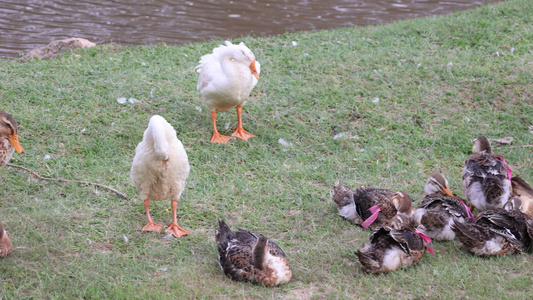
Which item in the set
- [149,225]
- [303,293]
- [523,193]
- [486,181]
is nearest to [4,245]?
[149,225]

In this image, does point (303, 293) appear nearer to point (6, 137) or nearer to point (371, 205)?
point (371, 205)

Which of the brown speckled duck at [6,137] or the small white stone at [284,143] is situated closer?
the brown speckled duck at [6,137]

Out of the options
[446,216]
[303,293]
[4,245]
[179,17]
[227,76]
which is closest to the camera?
[303,293]

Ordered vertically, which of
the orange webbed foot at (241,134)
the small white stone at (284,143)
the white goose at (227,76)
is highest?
the white goose at (227,76)

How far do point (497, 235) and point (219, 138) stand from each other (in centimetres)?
365

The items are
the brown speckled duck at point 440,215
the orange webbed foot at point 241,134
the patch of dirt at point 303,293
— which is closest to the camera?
the patch of dirt at point 303,293

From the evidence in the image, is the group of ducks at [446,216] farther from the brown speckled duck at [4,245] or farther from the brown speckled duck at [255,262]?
the brown speckled duck at [4,245]

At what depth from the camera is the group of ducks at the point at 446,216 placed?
15.0ft

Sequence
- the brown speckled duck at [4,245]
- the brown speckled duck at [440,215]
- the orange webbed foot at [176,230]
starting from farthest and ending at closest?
the orange webbed foot at [176,230] < the brown speckled duck at [440,215] < the brown speckled duck at [4,245]

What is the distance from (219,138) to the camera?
706cm

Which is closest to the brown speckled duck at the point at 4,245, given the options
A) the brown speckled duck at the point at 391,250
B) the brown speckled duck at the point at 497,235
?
the brown speckled duck at the point at 391,250

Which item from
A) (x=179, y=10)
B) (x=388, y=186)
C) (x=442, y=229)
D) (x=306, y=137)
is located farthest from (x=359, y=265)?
(x=179, y=10)

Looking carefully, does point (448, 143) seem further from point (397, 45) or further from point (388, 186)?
point (397, 45)

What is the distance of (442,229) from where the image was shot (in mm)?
5035
